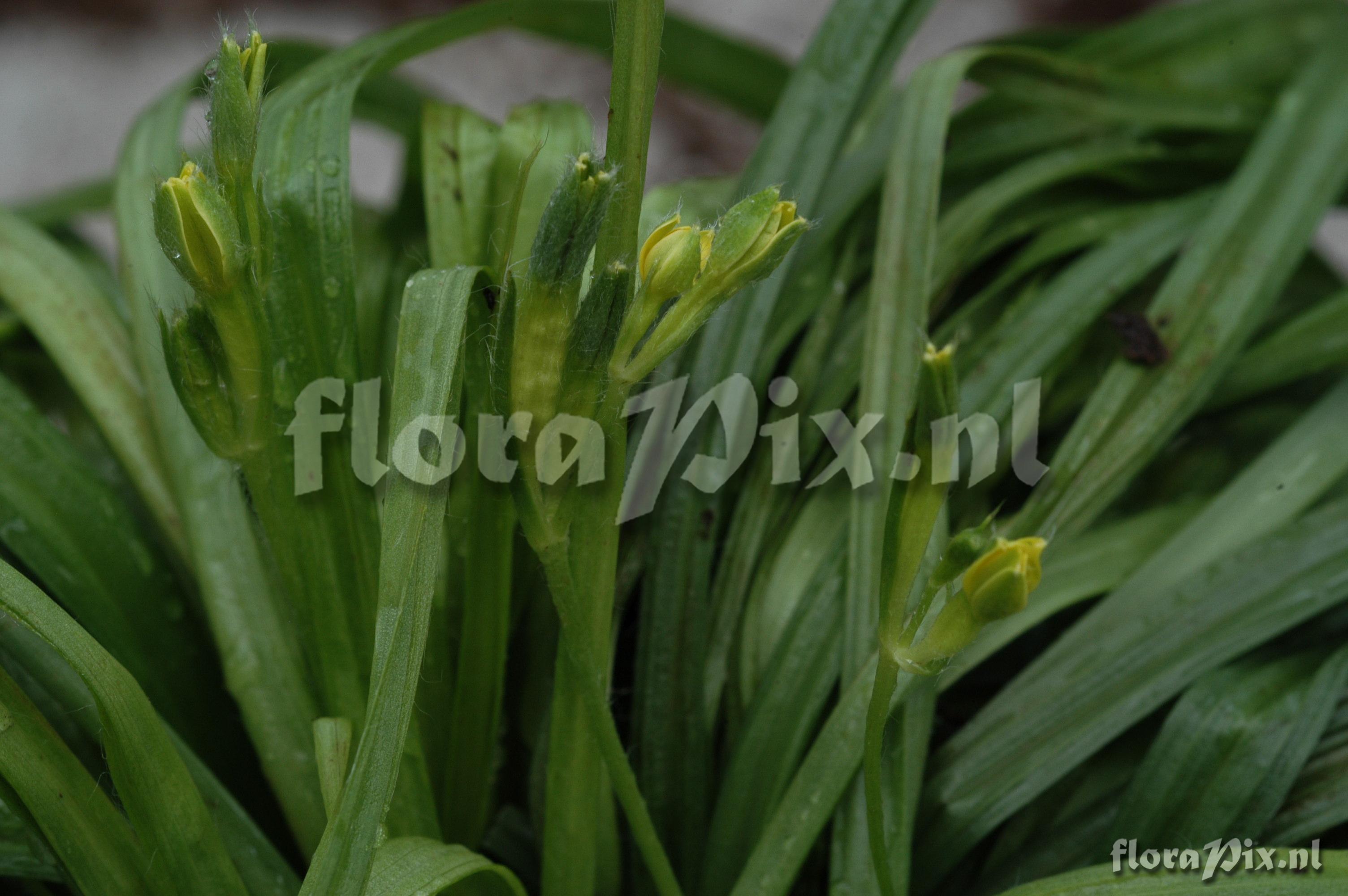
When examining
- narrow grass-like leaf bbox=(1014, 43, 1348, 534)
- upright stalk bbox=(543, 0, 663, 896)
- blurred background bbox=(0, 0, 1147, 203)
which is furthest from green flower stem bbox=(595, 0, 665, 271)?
blurred background bbox=(0, 0, 1147, 203)

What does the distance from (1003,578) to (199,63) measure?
1157mm

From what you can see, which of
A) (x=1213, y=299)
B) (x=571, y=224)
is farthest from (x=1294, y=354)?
(x=571, y=224)

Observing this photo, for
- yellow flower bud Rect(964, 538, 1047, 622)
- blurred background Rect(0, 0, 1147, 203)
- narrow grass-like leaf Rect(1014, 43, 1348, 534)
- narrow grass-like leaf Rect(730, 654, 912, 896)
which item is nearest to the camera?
yellow flower bud Rect(964, 538, 1047, 622)

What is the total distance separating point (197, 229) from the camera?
11.8 inches

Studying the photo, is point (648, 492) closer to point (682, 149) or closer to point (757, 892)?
point (757, 892)

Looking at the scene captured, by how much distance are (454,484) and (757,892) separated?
0.18 m

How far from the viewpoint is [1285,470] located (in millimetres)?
522

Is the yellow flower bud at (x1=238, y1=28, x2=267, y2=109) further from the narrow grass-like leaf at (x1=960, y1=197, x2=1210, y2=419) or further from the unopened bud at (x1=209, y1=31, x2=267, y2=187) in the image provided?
the narrow grass-like leaf at (x1=960, y1=197, x2=1210, y2=419)

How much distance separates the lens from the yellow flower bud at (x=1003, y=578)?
10.9 inches

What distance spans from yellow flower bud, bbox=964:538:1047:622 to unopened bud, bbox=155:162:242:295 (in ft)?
0.69

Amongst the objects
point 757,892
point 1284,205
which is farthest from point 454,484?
point 1284,205

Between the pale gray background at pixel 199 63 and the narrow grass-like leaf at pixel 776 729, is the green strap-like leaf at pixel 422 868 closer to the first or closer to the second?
the narrow grass-like leaf at pixel 776 729

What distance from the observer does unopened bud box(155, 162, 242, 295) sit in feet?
0.97

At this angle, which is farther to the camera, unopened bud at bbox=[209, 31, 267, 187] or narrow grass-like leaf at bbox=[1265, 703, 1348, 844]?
narrow grass-like leaf at bbox=[1265, 703, 1348, 844]
